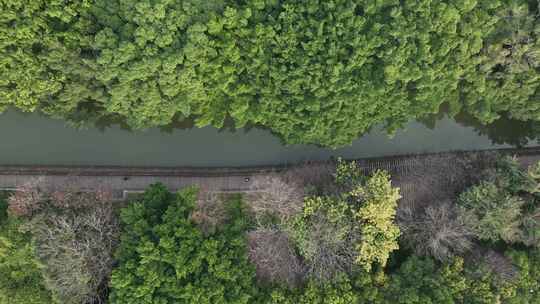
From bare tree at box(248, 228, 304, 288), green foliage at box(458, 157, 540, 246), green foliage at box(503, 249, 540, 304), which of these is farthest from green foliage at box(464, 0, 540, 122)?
bare tree at box(248, 228, 304, 288)

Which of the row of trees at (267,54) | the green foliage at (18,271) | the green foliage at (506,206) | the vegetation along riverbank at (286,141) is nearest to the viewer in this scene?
the row of trees at (267,54)

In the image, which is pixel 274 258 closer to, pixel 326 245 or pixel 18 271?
pixel 326 245

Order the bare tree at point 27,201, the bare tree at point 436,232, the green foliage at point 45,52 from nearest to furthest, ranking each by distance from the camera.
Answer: the green foliage at point 45,52
the bare tree at point 27,201
the bare tree at point 436,232

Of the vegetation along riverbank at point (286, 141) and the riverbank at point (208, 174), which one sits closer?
the vegetation along riverbank at point (286, 141)

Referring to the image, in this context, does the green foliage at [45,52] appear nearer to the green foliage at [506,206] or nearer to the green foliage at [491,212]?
the green foliage at [491,212]

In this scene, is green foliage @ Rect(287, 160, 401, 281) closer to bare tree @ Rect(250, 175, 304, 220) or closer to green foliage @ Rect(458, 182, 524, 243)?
bare tree @ Rect(250, 175, 304, 220)

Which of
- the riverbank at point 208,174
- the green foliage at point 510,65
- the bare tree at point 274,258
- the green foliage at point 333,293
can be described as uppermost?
the green foliage at point 510,65

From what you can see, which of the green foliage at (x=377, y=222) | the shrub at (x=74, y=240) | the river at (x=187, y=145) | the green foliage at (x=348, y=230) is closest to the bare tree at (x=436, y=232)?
the green foliage at (x=348, y=230)
